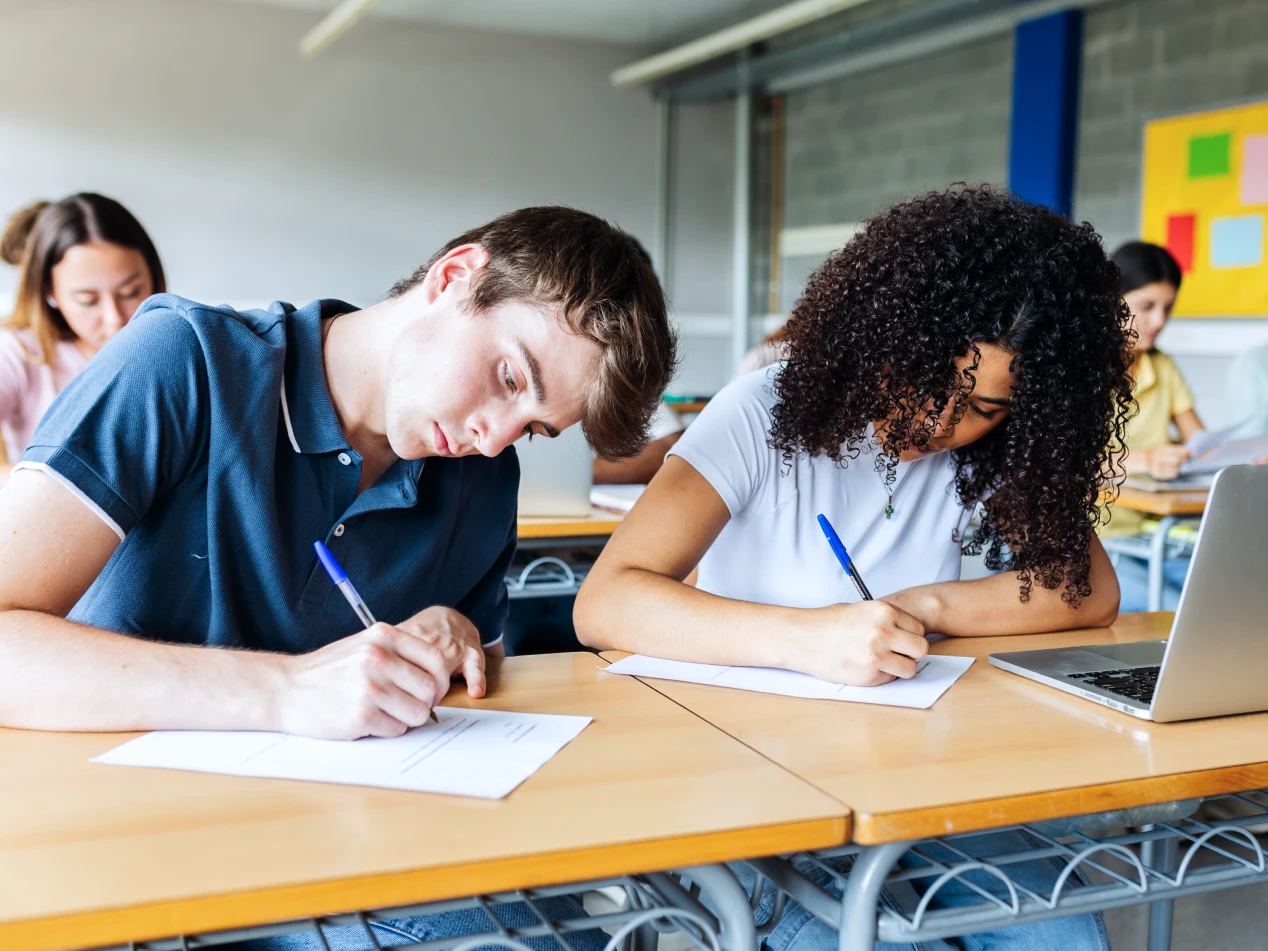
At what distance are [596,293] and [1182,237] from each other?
15.0ft

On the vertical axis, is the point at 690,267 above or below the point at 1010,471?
above

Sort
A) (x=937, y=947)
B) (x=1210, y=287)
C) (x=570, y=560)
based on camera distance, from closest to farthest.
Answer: (x=937, y=947)
(x=570, y=560)
(x=1210, y=287)

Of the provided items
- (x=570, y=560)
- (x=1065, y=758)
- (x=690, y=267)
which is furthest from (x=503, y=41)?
(x=1065, y=758)

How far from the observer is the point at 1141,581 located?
3.04 metres

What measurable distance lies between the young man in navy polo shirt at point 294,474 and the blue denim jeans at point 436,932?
0.20 meters

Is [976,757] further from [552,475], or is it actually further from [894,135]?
[894,135]

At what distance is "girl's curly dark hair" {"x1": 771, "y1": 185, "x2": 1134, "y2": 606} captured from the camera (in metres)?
1.42

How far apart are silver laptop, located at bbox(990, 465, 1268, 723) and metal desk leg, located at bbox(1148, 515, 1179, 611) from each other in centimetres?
173

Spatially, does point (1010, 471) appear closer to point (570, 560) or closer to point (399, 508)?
point (399, 508)

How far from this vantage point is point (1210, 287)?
4.91 metres

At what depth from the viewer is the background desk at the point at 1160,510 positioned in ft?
8.91

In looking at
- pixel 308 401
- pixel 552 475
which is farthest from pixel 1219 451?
pixel 308 401

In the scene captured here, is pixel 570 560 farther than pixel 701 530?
Yes

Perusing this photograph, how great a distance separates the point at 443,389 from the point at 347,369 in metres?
0.17
